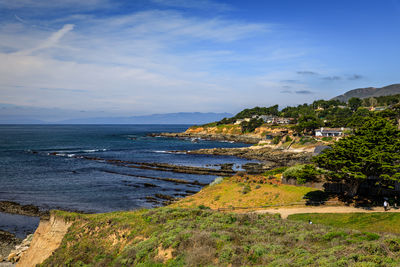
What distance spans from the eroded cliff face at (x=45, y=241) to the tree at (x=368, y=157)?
26790 mm

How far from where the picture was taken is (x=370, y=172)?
28312 millimetres

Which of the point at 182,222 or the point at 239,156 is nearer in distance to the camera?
the point at 182,222

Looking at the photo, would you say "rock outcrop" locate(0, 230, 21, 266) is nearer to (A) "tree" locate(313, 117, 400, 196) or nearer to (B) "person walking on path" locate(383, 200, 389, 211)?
(A) "tree" locate(313, 117, 400, 196)

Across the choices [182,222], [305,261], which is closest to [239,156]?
[182,222]

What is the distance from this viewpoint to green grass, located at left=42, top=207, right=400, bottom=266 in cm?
1243

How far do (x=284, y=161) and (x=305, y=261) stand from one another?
67871 mm

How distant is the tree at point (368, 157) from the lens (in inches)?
1069

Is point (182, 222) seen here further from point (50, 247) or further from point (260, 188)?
point (260, 188)

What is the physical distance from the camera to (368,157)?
27.2 meters

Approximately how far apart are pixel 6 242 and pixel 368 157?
124 feet

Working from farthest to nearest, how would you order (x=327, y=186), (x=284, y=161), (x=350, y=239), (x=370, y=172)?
(x=284, y=161) < (x=327, y=186) < (x=370, y=172) < (x=350, y=239)

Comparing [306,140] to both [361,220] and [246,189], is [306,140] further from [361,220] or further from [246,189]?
[361,220]

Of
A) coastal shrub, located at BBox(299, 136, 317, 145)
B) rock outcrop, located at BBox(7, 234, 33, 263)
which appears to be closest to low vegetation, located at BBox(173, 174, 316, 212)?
rock outcrop, located at BBox(7, 234, 33, 263)

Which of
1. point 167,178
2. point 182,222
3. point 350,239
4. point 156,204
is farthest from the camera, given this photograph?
point 167,178
